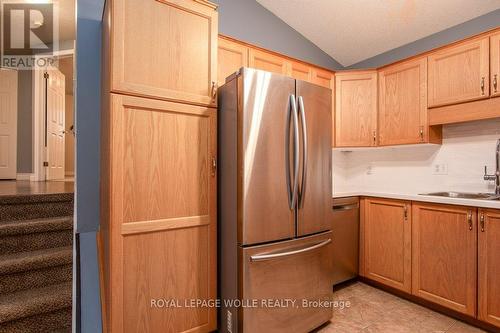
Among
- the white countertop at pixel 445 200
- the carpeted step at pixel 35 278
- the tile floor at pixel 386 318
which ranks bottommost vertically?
the tile floor at pixel 386 318

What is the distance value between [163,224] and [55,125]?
4565mm

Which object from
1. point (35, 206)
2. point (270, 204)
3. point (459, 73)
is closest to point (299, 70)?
point (459, 73)

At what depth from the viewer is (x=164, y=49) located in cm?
159

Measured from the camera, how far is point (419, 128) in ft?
8.73

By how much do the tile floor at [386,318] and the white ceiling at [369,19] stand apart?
272cm

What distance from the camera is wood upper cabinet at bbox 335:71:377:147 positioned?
3059 millimetres

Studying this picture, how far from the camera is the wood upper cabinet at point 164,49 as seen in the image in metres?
1.46

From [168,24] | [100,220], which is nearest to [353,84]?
[168,24]

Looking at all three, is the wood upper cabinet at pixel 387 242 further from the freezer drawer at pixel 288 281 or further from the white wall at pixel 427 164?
the freezer drawer at pixel 288 281

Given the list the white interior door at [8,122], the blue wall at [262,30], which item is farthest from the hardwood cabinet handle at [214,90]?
the white interior door at [8,122]

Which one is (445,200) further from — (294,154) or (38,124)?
(38,124)

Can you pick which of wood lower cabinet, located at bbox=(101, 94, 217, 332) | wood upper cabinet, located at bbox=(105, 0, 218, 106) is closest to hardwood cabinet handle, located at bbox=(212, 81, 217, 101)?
wood upper cabinet, located at bbox=(105, 0, 218, 106)

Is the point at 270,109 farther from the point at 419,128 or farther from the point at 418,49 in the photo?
the point at 418,49

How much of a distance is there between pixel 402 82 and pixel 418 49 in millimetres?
488
